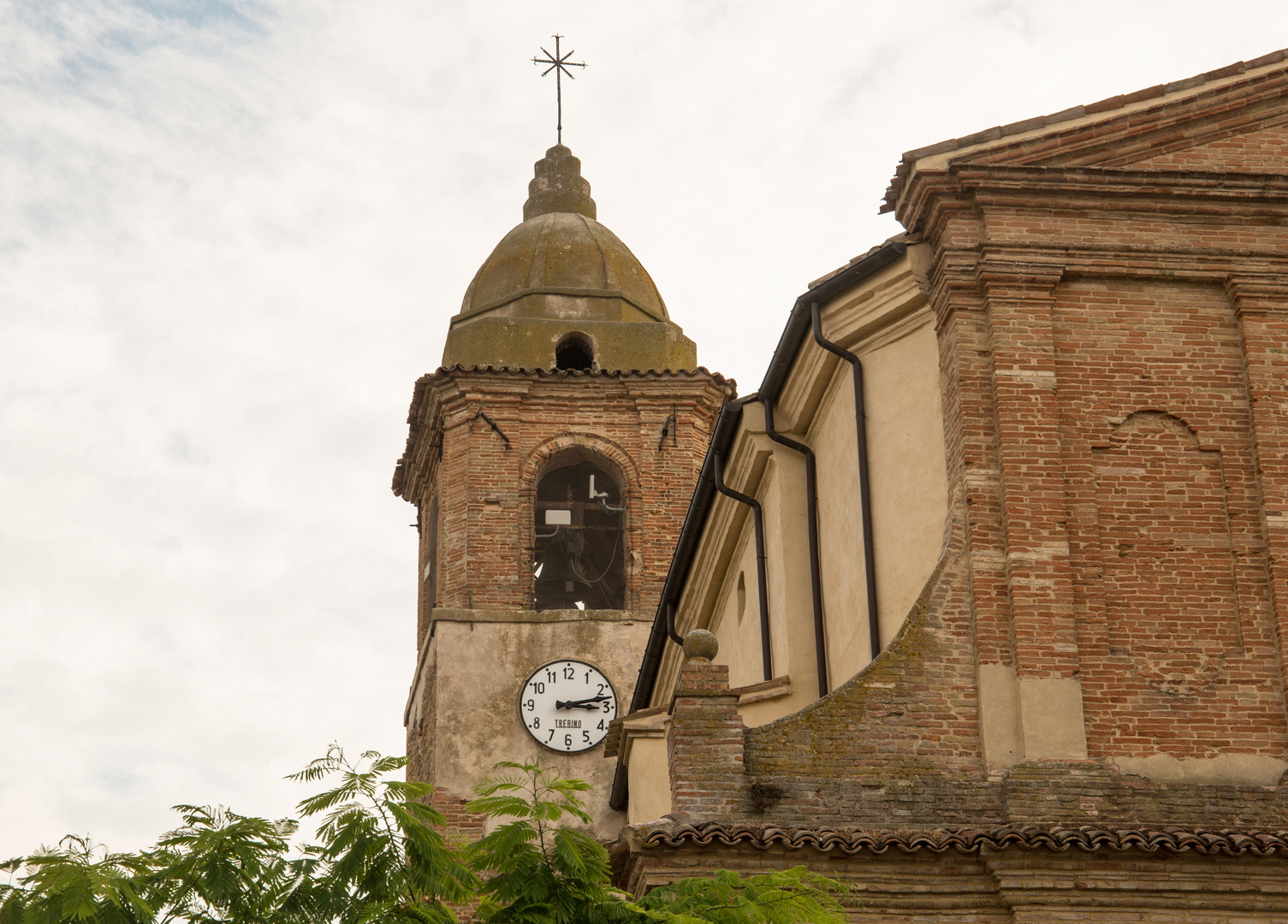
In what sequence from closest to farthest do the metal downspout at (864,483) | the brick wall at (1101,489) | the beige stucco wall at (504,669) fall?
the brick wall at (1101,489), the metal downspout at (864,483), the beige stucco wall at (504,669)

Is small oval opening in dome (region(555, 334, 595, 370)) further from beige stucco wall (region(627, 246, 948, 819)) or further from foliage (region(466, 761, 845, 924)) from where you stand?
foliage (region(466, 761, 845, 924))

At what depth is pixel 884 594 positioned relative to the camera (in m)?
12.9

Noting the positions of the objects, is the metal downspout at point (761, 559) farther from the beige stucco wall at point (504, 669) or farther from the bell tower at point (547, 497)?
the beige stucco wall at point (504, 669)

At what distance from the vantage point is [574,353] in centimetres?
2480

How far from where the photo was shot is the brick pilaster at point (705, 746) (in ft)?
36.1

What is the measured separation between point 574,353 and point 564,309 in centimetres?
59

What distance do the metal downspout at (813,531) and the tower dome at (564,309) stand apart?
30.6 ft

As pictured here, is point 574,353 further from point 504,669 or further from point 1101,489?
point 1101,489

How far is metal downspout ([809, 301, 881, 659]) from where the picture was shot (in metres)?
12.9

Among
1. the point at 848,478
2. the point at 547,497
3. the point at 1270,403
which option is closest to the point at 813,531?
the point at 848,478

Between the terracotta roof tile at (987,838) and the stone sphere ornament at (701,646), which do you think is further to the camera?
the stone sphere ornament at (701,646)

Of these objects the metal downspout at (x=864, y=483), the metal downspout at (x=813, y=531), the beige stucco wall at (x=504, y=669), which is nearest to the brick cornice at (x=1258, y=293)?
the metal downspout at (x=864, y=483)

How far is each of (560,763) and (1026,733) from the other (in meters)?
11.5

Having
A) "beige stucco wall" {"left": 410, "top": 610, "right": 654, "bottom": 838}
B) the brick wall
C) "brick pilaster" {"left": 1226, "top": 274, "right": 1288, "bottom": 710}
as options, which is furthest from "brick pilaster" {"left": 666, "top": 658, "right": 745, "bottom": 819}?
"beige stucco wall" {"left": 410, "top": 610, "right": 654, "bottom": 838}
